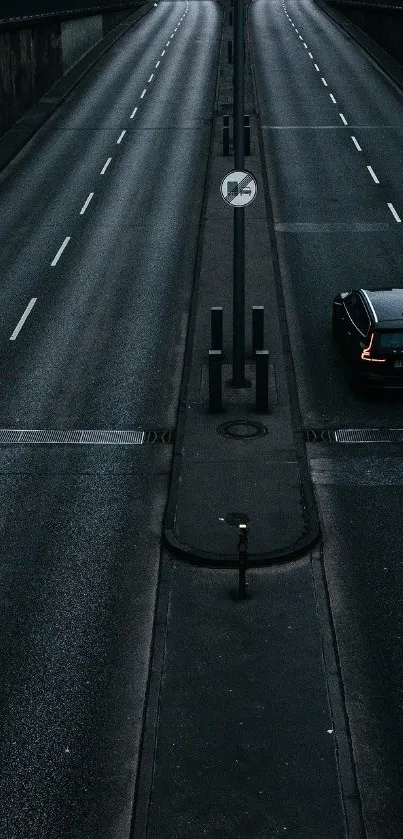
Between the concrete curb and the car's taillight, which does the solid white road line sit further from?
the concrete curb

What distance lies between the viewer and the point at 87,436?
56.2 feet

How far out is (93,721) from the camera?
33.7 ft

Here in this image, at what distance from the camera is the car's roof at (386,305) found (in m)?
18.1

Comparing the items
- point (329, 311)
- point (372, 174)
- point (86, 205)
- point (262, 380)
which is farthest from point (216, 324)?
point (372, 174)

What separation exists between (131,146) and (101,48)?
25.8m

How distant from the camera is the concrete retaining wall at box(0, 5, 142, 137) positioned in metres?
40.9

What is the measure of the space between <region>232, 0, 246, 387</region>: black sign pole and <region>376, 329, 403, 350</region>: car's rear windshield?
90.9 inches

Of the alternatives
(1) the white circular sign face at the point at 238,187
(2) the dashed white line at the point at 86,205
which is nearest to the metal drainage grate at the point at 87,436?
(1) the white circular sign face at the point at 238,187

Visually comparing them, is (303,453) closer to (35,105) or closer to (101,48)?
(35,105)

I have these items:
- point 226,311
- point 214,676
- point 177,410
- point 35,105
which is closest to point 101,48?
point 35,105

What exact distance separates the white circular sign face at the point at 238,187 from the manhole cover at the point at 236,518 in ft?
19.6

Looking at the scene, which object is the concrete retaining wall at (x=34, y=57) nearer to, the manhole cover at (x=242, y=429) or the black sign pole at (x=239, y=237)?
the black sign pole at (x=239, y=237)

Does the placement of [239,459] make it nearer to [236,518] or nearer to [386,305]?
[236,518]

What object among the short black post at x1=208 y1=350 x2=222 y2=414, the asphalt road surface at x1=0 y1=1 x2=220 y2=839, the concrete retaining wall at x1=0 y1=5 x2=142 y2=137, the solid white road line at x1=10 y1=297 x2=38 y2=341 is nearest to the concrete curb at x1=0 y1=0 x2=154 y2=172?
the concrete retaining wall at x1=0 y1=5 x2=142 y2=137
